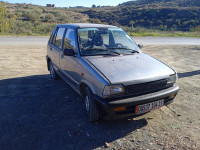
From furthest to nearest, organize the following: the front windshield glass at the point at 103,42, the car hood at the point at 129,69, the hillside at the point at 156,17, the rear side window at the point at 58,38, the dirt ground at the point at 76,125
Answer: the hillside at the point at 156,17, the rear side window at the point at 58,38, the front windshield glass at the point at 103,42, the car hood at the point at 129,69, the dirt ground at the point at 76,125

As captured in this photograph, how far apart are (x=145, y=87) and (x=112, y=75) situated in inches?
24.4

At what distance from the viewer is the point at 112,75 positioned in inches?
123

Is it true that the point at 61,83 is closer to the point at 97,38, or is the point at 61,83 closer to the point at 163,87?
the point at 97,38

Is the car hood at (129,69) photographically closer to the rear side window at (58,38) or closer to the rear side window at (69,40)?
the rear side window at (69,40)

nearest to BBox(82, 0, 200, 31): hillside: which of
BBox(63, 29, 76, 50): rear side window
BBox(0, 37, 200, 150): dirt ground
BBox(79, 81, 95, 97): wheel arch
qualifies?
BBox(63, 29, 76, 50): rear side window

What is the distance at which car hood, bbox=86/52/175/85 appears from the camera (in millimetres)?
3089

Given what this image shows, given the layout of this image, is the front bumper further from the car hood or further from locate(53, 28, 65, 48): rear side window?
locate(53, 28, 65, 48): rear side window

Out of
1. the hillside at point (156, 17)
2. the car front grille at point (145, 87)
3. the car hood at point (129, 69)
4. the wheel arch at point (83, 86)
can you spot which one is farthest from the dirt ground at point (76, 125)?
the hillside at point (156, 17)

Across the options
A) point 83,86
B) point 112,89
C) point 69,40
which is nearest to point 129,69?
point 112,89

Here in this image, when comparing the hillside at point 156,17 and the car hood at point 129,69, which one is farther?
the hillside at point 156,17

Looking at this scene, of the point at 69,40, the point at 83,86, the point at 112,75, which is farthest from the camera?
the point at 69,40

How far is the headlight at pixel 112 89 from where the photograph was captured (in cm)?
297

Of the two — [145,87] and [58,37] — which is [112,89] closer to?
[145,87]

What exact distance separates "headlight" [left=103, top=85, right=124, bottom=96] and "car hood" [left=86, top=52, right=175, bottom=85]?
8cm
